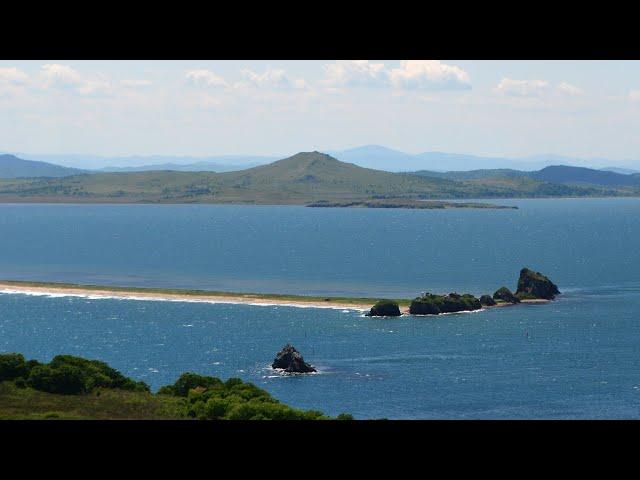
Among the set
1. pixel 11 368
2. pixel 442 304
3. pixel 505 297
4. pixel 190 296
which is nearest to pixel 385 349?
pixel 442 304

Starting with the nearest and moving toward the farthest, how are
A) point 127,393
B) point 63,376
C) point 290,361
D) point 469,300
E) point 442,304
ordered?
point 63,376 < point 127,393 < point 290,361 < point 442,304 < point 469,300

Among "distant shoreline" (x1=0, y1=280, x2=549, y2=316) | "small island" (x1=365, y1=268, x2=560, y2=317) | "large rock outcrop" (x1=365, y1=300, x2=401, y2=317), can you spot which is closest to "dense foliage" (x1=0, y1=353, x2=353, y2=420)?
"large rock outcrop" (x1=365, y1=300, x2=401, y2=317)

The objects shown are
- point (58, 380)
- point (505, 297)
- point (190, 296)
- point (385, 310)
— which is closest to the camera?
point (58, 380)

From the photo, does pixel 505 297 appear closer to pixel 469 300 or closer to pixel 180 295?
pixel 469 300
